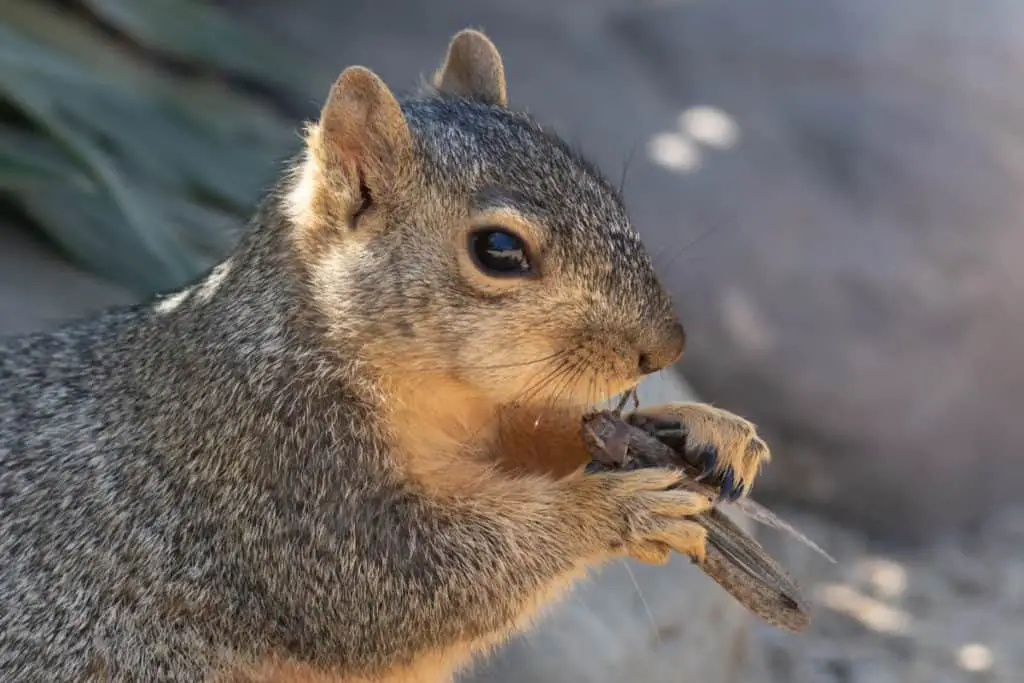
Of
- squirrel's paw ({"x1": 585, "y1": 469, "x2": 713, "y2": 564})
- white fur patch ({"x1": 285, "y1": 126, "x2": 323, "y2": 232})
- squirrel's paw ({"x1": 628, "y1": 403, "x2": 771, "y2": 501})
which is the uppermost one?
squirrel's paw ({"x1": 628, "y1": 403, "x2": 771, "y2": 501})

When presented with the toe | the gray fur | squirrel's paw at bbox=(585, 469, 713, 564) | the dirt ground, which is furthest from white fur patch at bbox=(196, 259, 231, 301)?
the dirt ground

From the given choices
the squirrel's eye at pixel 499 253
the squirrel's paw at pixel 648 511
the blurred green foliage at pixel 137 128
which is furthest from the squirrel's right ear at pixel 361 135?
the blurred green foliage at pixel 137 128

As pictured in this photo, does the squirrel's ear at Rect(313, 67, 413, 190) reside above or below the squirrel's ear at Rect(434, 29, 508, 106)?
below

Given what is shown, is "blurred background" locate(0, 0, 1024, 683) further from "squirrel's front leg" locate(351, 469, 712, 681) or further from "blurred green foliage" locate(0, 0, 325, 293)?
"squirrel's front leg" locate(351, 469, 712, 681)

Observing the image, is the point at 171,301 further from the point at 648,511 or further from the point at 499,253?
the point at 648,511

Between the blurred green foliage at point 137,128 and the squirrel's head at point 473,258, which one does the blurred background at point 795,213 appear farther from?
the squirrel's head at point 473,258

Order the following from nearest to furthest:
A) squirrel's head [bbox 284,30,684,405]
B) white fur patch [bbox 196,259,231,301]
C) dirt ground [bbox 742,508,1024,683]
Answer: squirrel's head [bbox 284,30,684,405], white fur patch [bbox 196,259,231,301], dirt ground [bbox 742,508,1024,683]

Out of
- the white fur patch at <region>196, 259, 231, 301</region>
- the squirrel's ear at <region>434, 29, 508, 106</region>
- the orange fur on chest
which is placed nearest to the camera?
the orange fur on chest
